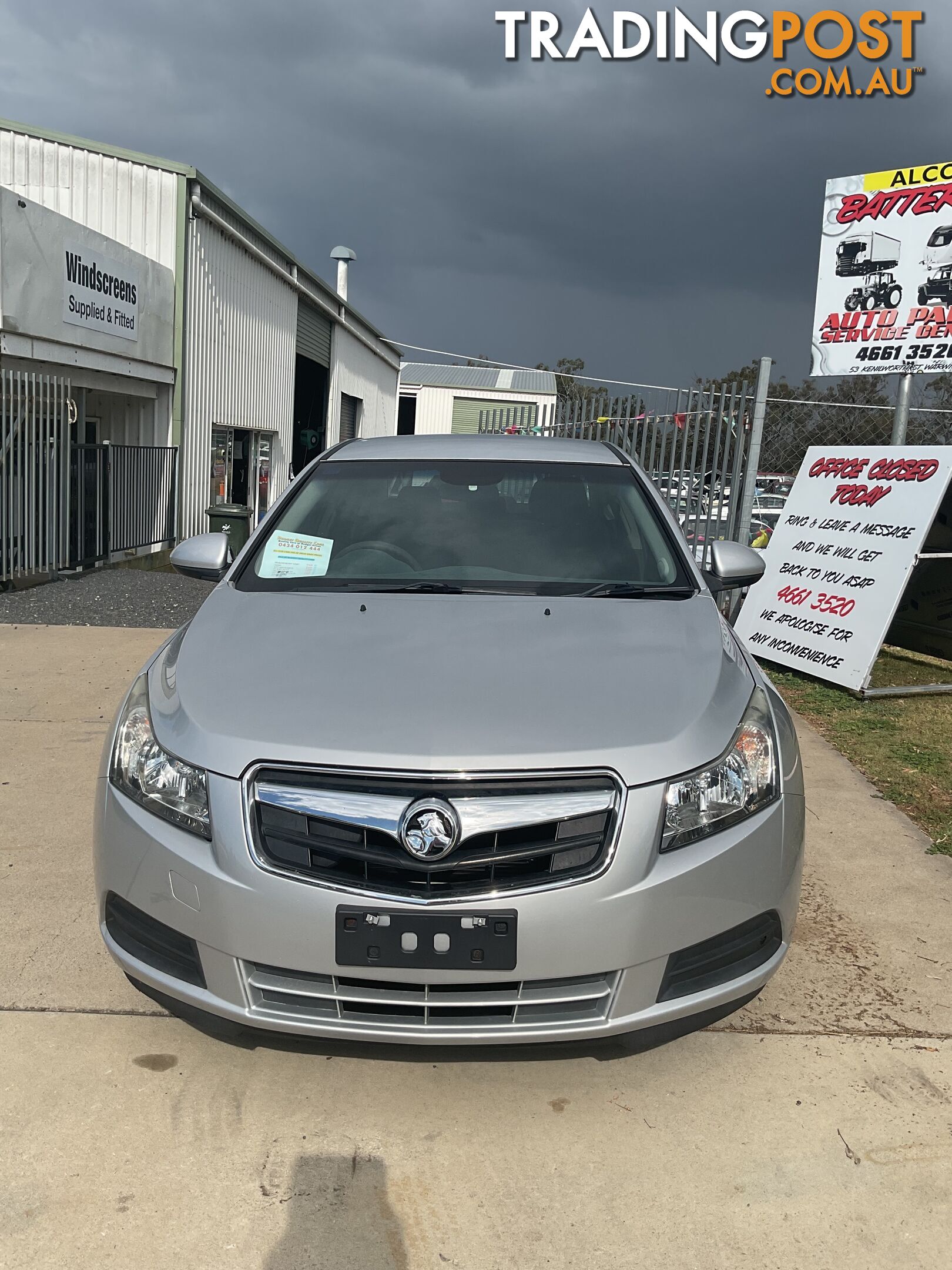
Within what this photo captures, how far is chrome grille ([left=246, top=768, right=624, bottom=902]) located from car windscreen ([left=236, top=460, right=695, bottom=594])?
47.0 inches

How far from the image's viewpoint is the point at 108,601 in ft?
32.6

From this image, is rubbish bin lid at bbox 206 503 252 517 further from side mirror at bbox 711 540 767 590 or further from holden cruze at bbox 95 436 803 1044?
holden cruze at bbox 95 436 803 1044

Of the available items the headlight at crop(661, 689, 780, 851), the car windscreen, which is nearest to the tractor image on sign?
the car windscreen

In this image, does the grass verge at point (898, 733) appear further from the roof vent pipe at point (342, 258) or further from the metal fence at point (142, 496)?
the roof vent pipe at point (342, 258)

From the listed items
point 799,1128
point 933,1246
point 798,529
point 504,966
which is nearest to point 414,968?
point 504,966

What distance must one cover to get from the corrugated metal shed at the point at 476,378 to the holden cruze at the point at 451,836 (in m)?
43.6

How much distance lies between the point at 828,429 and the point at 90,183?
12206 mm

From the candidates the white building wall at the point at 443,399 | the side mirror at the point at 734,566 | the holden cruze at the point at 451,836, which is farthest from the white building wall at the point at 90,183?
the white building wall at the point at 443,399

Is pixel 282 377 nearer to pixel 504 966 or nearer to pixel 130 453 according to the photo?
pixel 130 453

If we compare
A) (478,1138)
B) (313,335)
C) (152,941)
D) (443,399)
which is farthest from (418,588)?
(443,399)

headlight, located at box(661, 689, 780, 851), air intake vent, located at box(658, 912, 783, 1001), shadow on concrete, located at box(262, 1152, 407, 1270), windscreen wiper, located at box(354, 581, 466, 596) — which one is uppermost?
windscreen wiper, located at box(354, 581, 466, 596)

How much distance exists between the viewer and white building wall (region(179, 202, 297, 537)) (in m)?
15.5

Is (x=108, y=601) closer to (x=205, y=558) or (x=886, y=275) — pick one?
(x=205, y=558)

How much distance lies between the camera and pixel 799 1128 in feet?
8.09
